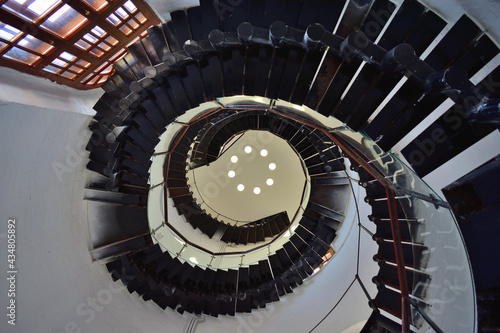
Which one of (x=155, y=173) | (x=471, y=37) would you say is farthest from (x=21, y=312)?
(x=471, y=37)

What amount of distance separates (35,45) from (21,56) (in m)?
0.26

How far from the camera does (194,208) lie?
30.9 feet

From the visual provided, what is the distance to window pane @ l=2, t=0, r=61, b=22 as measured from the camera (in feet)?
11.2

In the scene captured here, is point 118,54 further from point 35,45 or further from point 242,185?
point 242,185

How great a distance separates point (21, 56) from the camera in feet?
12.9

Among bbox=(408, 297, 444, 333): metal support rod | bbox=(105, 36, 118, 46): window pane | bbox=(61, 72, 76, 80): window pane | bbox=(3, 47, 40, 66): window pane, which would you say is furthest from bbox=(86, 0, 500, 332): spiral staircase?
bbox=(3, 47, 40, 66): window pane

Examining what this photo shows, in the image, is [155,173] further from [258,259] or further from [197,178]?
[197,178]

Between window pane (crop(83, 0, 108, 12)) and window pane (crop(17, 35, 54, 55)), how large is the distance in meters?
0.93

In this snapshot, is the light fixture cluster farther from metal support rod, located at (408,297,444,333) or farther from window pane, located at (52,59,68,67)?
metal support rod, located at (408,297,444,333)

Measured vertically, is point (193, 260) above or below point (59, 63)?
below

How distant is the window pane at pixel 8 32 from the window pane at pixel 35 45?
0.37ft

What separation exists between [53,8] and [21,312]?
15.1 ft

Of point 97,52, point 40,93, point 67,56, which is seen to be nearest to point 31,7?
point 67,56

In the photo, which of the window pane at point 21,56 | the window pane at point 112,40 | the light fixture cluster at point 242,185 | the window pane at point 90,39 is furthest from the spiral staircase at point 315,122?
the light fixture cluster at point 242,185
